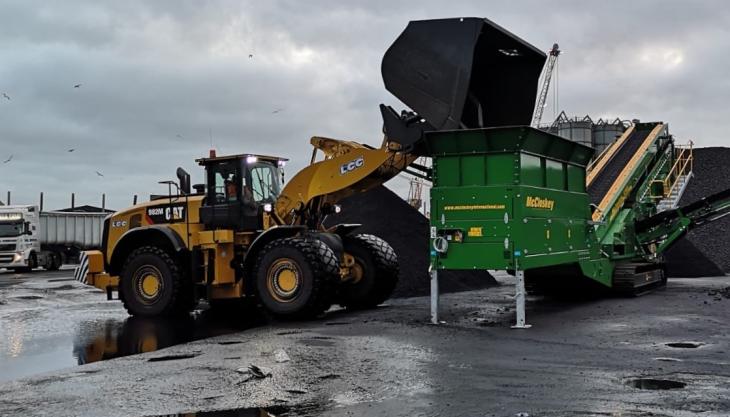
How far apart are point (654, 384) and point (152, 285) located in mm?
9304

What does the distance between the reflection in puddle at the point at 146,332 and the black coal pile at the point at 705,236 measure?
14632 mm

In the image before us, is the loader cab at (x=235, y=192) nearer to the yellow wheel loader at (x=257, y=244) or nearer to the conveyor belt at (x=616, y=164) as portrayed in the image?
the yellow wheel loader at (x=257, y=244)

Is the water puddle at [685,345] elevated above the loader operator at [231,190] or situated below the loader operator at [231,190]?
below

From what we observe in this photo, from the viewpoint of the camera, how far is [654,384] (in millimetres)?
6668

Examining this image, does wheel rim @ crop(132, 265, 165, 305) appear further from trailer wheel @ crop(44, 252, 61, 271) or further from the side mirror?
trailer wheel @ crop(44, 252, 61, 271)

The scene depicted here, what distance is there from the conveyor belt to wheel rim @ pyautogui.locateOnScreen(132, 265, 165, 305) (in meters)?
10.0

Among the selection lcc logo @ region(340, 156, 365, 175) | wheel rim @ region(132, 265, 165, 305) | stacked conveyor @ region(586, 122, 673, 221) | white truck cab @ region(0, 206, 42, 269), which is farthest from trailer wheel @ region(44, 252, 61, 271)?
lcc logo @ region(340, 156, 365, 175)

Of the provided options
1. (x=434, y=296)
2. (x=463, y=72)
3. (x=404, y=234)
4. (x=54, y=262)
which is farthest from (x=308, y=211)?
(x=54, y=262)

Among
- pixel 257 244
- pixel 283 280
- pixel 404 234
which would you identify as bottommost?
pixel 283 280

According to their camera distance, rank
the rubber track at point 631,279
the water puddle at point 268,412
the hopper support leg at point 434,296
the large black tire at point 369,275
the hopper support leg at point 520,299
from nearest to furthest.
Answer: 1. the water puddle at point 268,412
2. the hopper support leg at point 520,299
3. the hopper support leg at point 434,296
4. the large black tire at point 369,275
5. the rubber track at point 631,279

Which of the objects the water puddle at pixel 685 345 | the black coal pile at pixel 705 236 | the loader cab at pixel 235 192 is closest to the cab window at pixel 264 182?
the loader cab at pixel 235 192

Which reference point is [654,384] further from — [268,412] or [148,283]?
[148,283]

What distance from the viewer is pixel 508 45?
1141cm

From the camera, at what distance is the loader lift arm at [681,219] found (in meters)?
16.7
